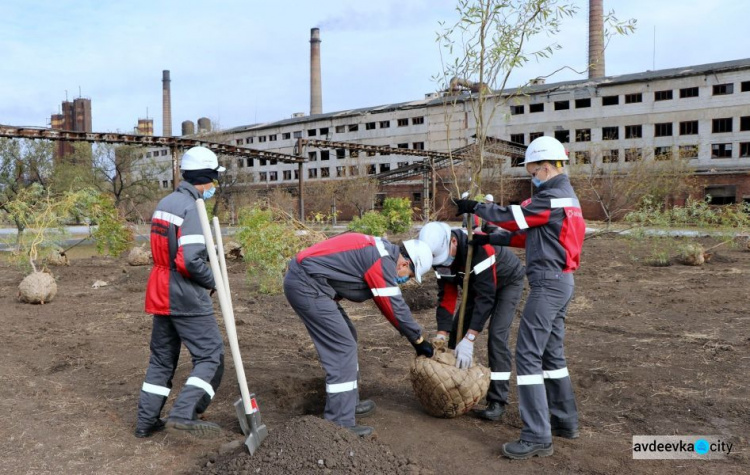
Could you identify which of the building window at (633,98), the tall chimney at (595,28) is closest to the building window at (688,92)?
the building window at (633,98)

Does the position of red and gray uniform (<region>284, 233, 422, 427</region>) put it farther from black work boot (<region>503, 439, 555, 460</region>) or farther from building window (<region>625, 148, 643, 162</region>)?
building window (<region>625, 148, 643, 162</region>)

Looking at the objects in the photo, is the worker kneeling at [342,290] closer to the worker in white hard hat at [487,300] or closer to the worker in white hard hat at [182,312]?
the worker in white hard hat at [487,300]

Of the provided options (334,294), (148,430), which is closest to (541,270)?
(334,294)

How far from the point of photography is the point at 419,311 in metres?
9.04

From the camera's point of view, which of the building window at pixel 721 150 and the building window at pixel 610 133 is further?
the building window at pixel 610 133

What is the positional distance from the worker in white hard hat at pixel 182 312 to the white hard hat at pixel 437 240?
1.60 meters

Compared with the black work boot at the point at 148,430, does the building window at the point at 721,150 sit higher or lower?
higher

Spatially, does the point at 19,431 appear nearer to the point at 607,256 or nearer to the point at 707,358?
the point at 707,358

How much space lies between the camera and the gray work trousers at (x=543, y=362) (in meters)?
3.77

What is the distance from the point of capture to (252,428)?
3645 millimetres

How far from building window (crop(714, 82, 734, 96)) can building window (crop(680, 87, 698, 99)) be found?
1.03m

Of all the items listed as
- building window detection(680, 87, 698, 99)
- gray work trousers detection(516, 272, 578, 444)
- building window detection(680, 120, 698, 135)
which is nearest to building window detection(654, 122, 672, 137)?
building window detection(680, 120, 698, 135)

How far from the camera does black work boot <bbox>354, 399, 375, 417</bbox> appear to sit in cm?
453

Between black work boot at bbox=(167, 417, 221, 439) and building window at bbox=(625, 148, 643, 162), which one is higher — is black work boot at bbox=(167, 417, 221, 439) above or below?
below
